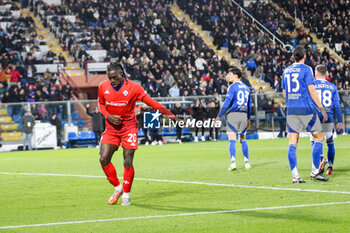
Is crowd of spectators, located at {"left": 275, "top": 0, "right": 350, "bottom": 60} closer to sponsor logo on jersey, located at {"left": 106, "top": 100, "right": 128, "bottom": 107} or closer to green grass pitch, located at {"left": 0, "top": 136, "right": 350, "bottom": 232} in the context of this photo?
green grass pitch, located at {"left": 0, "top": 136, "right": 350, "bottom": 232}

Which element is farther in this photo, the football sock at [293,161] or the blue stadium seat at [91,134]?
the blue stadium seat at [91,134]

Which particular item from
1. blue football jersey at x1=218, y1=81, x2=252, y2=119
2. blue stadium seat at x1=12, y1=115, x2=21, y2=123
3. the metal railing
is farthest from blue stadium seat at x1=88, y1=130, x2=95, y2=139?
blue football jersey at x1=218, y1=81, x2=252, y2=119

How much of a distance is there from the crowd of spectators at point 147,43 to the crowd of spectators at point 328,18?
9.88 meters

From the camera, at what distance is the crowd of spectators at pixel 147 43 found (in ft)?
121

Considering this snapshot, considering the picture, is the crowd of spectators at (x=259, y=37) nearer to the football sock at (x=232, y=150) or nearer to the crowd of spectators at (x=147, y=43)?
the crowd of spectators at (x=147, y=43)

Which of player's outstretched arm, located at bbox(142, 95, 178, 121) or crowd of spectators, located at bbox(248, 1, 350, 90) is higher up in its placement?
crowd of spectators, located at bbox(248, 1, 350, 90)

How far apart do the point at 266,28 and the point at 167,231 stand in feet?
136

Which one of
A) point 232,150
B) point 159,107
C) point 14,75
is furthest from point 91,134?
point 159,107

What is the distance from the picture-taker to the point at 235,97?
14.1m

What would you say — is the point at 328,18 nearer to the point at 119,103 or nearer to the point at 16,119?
the point at 16,119

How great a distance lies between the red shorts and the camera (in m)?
9.21

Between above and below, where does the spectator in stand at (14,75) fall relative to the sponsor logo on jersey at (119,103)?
above

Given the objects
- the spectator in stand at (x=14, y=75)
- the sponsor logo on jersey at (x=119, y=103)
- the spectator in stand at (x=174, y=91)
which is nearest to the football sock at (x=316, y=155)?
the sponsor logo on jersey at (x=119, y=103)

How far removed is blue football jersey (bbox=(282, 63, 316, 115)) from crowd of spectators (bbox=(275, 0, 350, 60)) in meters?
35.4
